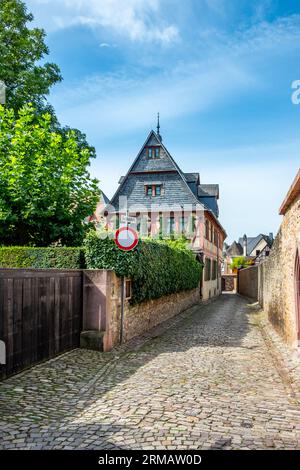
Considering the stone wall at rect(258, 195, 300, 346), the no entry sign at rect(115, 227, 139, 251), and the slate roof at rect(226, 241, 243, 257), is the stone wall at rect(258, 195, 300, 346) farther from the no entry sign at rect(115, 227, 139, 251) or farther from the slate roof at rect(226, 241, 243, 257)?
the slate roof at rect(226, 241, 243, 257)

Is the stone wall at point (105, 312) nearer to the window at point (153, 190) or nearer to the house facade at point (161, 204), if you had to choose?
the house facade at point (161, 204)

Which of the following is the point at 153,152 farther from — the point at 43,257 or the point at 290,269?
the point at 290,269

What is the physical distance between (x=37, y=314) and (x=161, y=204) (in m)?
20.3

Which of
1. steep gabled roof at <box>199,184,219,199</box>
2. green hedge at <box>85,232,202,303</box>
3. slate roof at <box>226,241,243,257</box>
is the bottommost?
green hedge at <box>85,232,202,303</box>

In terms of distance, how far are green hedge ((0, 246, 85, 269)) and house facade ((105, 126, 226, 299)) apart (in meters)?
14.8

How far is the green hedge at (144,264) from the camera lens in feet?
30.3

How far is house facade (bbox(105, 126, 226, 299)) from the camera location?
25.9m

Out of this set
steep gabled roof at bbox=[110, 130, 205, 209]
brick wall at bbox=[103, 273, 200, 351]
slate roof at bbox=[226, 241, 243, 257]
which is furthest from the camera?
slate roof at bbox=[226, 241, 243, 257]

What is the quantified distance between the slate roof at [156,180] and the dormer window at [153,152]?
0.21 m

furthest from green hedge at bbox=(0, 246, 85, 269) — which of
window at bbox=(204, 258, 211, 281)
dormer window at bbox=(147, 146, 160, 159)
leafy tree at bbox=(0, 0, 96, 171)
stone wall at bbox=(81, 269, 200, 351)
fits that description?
dormer window at bbox=(147, 146, 160, 159)

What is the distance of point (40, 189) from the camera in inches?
474

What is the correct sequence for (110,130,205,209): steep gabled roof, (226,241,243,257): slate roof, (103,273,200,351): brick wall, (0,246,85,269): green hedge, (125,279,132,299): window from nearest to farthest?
(103,273,200,351): brick wall
(0,246,85,269): green hedge
(125,279,132,299): window
(110,130,205,209): steep gabled roof
(226,241,243,257): slate roof

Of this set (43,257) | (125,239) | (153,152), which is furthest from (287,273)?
(153,152)
